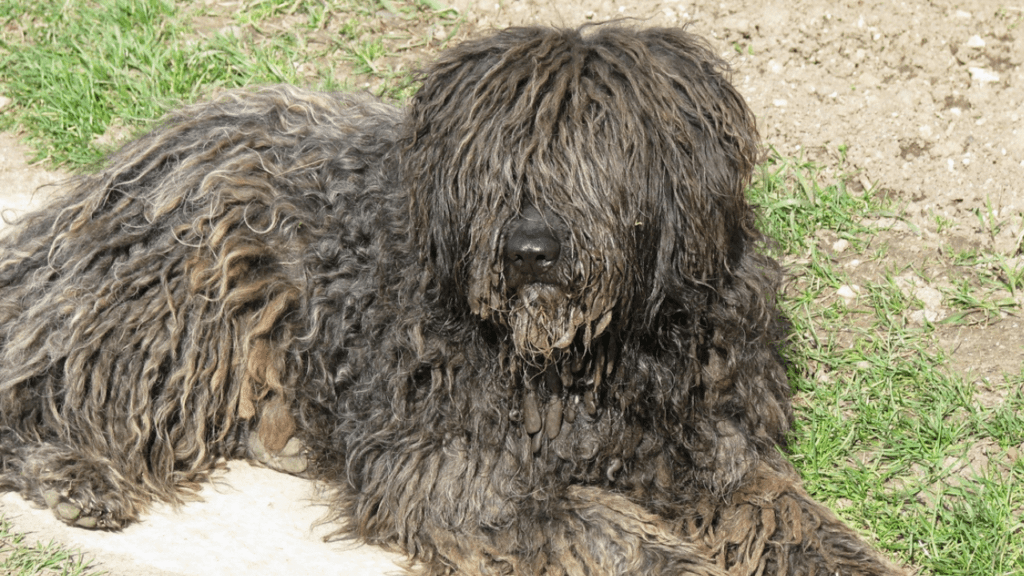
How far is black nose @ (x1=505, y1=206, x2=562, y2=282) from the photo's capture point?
352 cm

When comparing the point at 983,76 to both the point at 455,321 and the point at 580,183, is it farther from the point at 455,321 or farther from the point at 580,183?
the point at 455,321

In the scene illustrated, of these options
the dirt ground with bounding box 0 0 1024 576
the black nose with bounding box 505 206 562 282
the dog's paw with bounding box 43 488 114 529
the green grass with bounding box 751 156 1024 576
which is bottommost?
the green grass with bounding box 751 156 1024 576

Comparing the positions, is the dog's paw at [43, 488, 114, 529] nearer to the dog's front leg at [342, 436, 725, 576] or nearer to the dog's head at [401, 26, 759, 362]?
the dog's front leg at [342, 436, 725, 576]

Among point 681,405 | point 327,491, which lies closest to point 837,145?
point 681,405

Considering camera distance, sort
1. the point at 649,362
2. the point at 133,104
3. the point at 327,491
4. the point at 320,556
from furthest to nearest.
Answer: the point at 133,104, the point at 327,491, the point at 320,556, the point at 649,362

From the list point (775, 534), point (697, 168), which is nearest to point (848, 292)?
point (775, 534)

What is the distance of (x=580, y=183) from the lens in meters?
3.62

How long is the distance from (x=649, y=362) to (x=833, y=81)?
279 centimetres

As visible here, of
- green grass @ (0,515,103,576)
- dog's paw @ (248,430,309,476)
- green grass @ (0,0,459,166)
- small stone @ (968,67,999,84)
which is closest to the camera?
green grass @ (0,515,103,576)

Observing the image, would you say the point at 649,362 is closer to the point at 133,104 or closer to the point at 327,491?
the point at 327,491

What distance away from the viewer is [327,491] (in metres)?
4.66

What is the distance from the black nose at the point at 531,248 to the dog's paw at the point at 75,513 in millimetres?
1986

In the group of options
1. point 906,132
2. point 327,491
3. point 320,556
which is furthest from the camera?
point 906,132

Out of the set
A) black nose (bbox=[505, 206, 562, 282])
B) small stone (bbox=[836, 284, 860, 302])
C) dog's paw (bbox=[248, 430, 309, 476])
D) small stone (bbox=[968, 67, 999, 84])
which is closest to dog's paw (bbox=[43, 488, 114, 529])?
dog's paw (bbox=[248, 430, 309, 476])
